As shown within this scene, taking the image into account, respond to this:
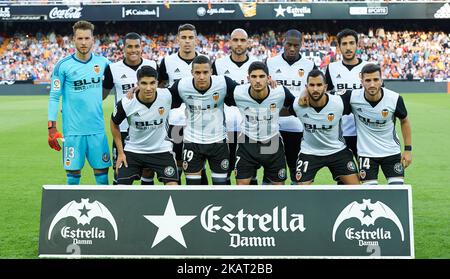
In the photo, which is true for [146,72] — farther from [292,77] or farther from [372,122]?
[372,122]

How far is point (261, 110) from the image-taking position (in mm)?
6289

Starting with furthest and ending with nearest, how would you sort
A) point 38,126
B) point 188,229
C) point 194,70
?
point 38,126 < point 194,70 < point 188,229

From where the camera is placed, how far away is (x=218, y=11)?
1423 inches

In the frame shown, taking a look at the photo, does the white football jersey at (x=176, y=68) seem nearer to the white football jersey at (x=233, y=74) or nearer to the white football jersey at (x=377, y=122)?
the white football jersey at (x=233, y=74)

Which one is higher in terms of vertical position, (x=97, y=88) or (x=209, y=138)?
(x=97, y=88)

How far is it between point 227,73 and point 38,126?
1156cm

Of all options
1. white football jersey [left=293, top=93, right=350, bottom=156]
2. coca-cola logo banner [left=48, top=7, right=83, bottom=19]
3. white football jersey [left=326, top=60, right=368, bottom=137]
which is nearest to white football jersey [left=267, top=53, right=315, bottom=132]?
white football jersey [left=326, top=60, right=368, bottom=137]

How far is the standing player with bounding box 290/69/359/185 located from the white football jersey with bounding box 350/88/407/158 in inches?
5.5

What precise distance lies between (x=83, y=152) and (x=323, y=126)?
275 cm
